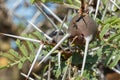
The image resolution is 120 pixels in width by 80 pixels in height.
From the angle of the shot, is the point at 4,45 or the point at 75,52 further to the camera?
the point at 4,45

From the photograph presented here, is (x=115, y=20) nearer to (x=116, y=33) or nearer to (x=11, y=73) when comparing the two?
(x=116, y=33)

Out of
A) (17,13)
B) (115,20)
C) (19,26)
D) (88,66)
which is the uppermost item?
(115,20)

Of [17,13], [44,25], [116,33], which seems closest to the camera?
[116,33]

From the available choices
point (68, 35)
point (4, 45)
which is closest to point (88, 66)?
point (68, 35)

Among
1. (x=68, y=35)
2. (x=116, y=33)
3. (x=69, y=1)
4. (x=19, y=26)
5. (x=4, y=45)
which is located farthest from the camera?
(x=4, y=45)

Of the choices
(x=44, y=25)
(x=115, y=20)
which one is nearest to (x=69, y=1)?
(x=115, y=20)

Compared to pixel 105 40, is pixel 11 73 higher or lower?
lower

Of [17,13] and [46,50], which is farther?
[17,13]

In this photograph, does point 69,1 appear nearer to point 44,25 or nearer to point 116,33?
point 116,33

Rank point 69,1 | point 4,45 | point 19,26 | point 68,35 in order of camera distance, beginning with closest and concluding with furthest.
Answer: point 68,35, point 69,1, point 19,26, point 4,45
